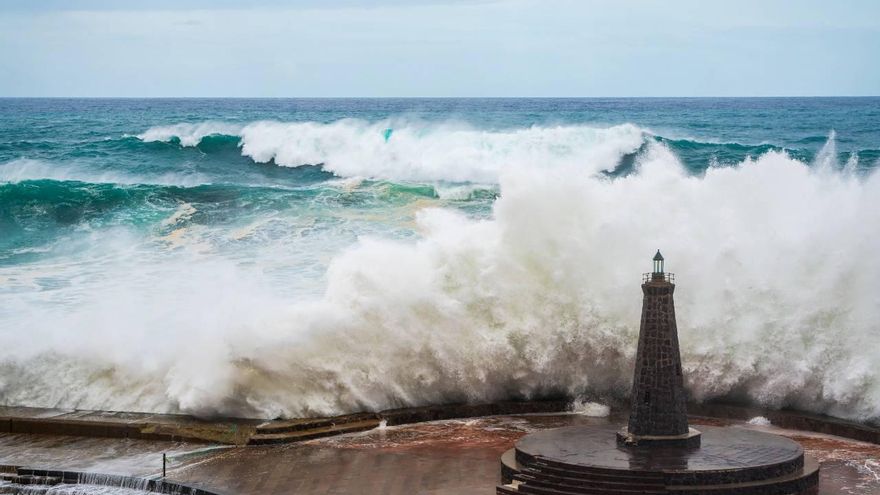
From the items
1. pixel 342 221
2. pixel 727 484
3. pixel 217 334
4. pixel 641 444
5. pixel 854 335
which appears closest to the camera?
pixel 727 484

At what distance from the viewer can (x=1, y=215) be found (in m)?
34.6

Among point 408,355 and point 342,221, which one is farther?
point 342,221

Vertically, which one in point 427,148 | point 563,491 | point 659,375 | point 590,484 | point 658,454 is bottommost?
point 563,491

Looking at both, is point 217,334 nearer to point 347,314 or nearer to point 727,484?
point 347,314

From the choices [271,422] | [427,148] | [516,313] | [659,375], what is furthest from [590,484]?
[427,148]

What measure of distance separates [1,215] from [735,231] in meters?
19.9

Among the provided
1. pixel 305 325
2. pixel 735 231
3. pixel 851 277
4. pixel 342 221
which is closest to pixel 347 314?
pixel 305 325

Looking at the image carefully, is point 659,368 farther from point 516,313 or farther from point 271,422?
point 271,422

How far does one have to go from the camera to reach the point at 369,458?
1758 cm

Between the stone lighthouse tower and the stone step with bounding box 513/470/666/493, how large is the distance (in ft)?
3.99

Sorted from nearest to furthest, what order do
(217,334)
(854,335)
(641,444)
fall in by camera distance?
(641,444)
(854,335)
(217,334)

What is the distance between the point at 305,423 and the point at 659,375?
5701 mm

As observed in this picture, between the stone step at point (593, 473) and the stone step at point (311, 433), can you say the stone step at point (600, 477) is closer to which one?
the stone step at point (593, 473)

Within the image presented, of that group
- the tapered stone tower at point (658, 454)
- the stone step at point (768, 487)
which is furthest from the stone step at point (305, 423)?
the stone step at point (768, 487)
